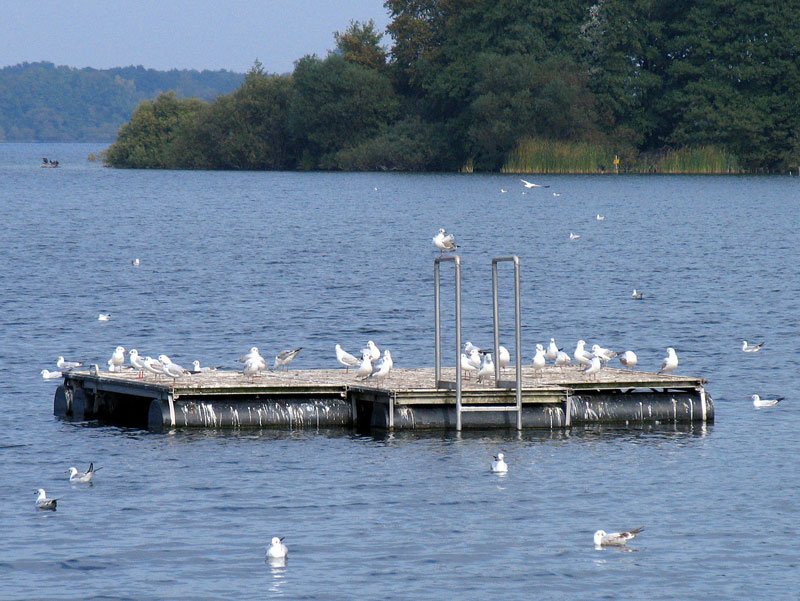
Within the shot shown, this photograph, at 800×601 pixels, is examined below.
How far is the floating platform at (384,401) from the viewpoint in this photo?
84.3 ft

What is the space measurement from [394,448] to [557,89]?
9190cm

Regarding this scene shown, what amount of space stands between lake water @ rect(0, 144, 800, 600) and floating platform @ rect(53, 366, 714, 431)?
0.38 m

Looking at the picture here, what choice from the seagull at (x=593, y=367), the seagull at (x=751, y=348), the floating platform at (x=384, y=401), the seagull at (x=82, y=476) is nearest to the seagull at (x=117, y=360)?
the floating platform at (x=384, y=401)

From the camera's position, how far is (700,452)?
80.4ft

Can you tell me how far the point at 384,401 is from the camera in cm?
2577

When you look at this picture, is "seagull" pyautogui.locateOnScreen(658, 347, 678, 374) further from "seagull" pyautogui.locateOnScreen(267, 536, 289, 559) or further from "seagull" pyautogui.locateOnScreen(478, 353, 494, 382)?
"seagull" pyautogui.locateOnScreen(267, 536, 289, 559)

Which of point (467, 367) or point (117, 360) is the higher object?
point (117, 360)

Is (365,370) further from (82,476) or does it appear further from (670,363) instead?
(82,476)

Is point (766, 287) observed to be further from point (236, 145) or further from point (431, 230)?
Answer: point (236, 145)

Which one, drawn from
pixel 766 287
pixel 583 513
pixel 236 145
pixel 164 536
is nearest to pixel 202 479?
pixel 164 536

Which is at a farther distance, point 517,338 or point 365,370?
point 365,370

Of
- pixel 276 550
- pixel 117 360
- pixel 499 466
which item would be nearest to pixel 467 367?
pixel 499 466

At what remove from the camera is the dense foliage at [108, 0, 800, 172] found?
4520 inches

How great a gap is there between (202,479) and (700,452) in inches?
297
